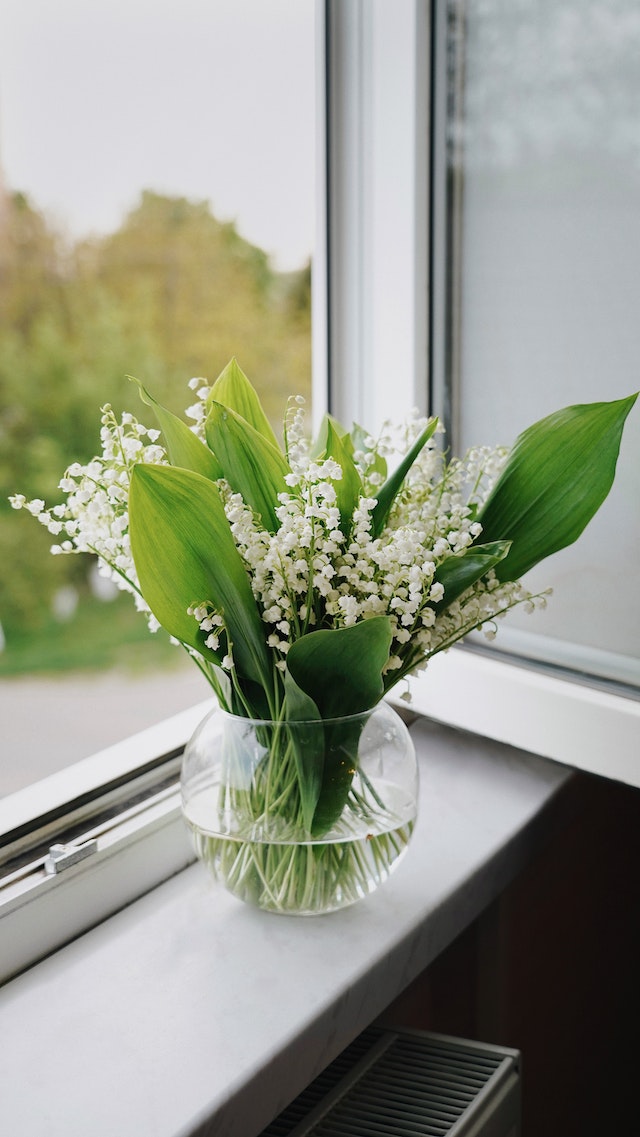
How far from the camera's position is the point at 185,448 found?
25.8 inches

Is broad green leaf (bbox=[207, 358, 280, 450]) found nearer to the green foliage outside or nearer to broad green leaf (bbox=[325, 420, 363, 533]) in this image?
broad green leaf (bbox=[325, 420, 363, 533])

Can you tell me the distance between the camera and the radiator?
2.53 ft

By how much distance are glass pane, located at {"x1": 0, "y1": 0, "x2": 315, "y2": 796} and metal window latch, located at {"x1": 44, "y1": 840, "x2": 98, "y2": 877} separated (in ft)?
0.37

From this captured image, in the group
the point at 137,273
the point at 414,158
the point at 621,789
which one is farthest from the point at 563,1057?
the point at 137,273

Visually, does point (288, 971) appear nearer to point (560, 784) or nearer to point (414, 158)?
point (560, 784)

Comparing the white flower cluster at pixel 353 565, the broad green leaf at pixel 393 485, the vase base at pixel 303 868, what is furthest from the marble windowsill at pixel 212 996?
the broad green leaf at pixel 393 485

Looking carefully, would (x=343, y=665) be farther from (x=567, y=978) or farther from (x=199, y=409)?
(x=567, y=978)

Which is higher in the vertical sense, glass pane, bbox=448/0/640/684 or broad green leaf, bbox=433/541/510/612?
glass pane, bbox=448/0/640/684

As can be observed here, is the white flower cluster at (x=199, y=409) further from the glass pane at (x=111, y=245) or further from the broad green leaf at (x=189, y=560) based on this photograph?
the glass pane at (x=111, y=245)

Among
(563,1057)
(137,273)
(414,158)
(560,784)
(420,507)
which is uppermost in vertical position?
(414,158)

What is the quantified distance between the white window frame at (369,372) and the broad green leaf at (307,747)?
0.22m

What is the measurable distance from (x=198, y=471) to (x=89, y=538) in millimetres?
90

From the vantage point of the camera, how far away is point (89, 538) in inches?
26.2

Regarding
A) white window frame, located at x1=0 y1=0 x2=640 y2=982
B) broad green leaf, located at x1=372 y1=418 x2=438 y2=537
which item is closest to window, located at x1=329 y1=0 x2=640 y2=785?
white window frame, located at x1=0 y1=0 x2=640 y2=982
